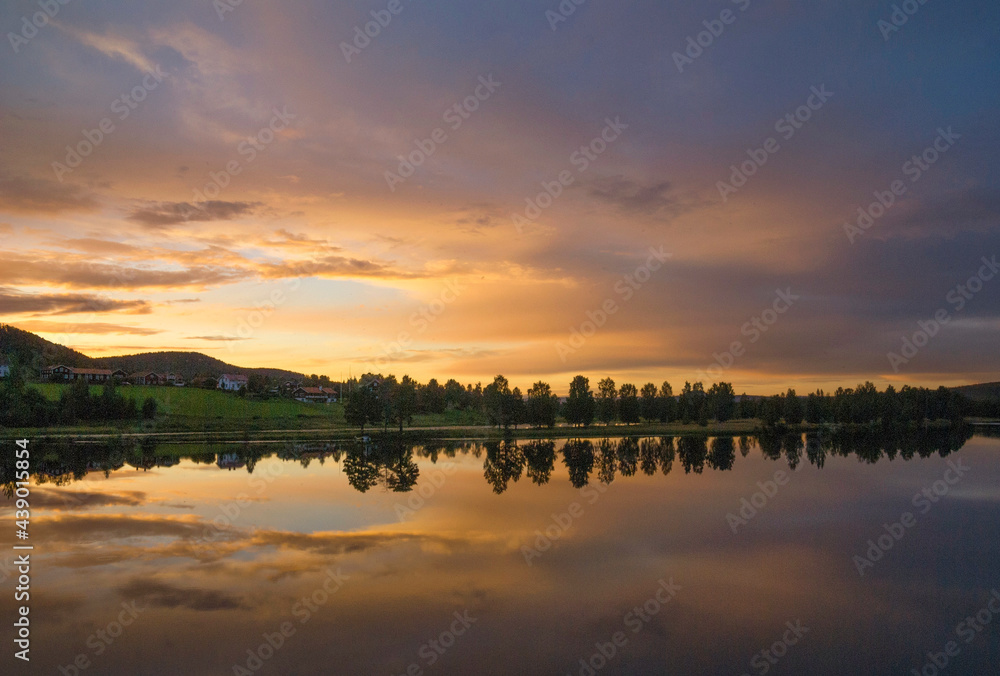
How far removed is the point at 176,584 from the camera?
2328 centimetres

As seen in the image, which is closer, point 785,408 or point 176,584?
point 176,584

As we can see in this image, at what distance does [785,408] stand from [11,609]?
176892mm

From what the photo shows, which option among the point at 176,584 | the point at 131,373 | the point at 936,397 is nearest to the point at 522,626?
the point at 176,584

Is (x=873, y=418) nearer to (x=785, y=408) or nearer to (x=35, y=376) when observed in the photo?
(x=785, y=408)

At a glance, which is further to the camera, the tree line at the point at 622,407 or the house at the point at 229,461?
the tree line at the point at 622,407

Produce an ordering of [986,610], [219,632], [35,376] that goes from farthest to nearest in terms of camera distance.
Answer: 1. [35,376]
2. [986,610]
3. [219,632]
